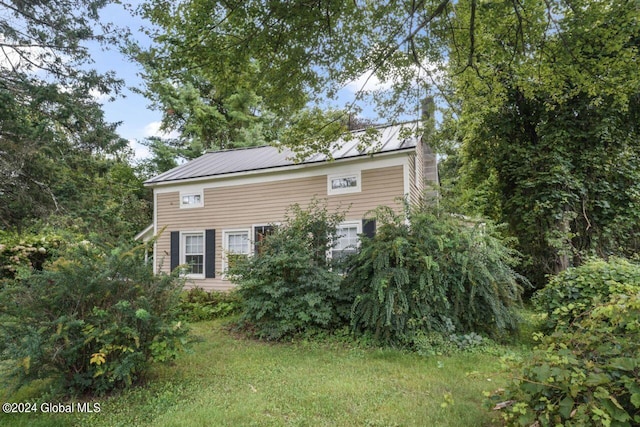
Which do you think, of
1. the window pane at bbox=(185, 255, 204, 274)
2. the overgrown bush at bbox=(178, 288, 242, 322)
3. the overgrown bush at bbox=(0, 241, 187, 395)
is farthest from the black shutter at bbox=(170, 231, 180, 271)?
the overgrown bush at bbox=(0, 241, 187, 395)

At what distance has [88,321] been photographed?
356 cm

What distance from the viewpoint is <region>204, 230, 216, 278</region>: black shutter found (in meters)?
10.4

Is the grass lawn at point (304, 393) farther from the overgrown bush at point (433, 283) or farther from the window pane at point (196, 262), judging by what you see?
the window pane at point (196, 262)

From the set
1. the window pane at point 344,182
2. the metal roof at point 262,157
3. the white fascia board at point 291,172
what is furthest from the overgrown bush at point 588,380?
the window pane at point 344,182

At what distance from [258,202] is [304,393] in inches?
277

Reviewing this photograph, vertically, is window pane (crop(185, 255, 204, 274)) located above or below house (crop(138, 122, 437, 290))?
below

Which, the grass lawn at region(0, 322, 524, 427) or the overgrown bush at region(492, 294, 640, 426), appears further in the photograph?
the grass lawn at region(0, 322, 524, 427)

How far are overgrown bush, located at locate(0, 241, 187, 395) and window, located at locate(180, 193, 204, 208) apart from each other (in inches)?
276

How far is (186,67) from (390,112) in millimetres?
3673

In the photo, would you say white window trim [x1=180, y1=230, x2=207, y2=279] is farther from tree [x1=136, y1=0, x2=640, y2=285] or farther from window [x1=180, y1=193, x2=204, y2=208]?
tree [x1=136, y1=0, x2=640, y2=285]

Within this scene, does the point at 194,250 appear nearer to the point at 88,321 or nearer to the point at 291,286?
the point at 291,286

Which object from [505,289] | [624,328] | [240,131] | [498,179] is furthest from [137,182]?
[624,328]

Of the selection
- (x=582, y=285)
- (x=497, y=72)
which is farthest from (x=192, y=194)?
(x=582, y=285)

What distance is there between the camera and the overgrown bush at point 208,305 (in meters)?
8.25
